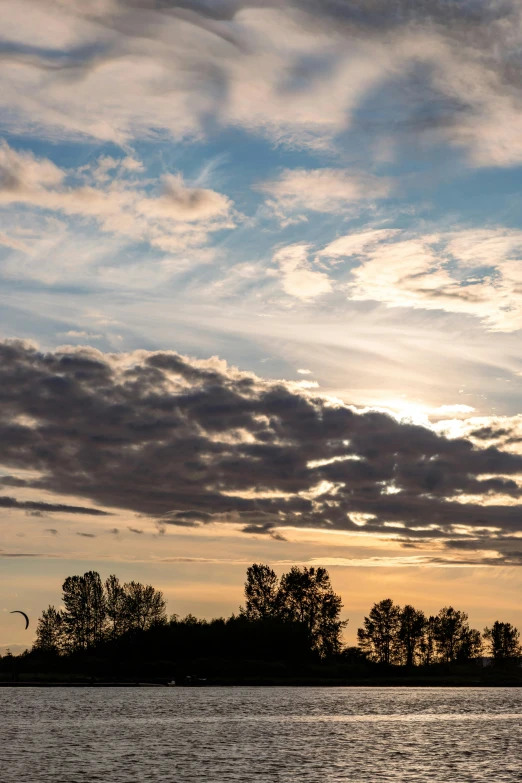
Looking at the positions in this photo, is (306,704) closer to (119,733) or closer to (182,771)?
(119,733)

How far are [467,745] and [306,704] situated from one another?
283 feet

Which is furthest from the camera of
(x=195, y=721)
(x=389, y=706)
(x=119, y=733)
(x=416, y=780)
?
(x=389, y=706)

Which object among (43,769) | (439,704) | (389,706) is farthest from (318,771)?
(439,704)

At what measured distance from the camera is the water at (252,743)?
7062 centimetres

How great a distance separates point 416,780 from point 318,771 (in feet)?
29.3

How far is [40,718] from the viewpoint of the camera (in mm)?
127312

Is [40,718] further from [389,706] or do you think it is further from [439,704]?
[439,704]

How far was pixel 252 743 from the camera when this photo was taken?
9625cm

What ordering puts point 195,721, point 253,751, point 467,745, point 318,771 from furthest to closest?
point 195,721
point 467,745
point 253,751
point 318,771

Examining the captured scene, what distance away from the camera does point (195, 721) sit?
126m

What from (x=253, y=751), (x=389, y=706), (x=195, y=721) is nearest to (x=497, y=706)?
(x=389, y=706)

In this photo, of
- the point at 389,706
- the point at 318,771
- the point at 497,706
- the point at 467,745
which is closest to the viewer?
the point at 318,771

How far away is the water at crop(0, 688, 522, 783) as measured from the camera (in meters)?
70.6

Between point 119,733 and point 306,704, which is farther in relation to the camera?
point 306,704
